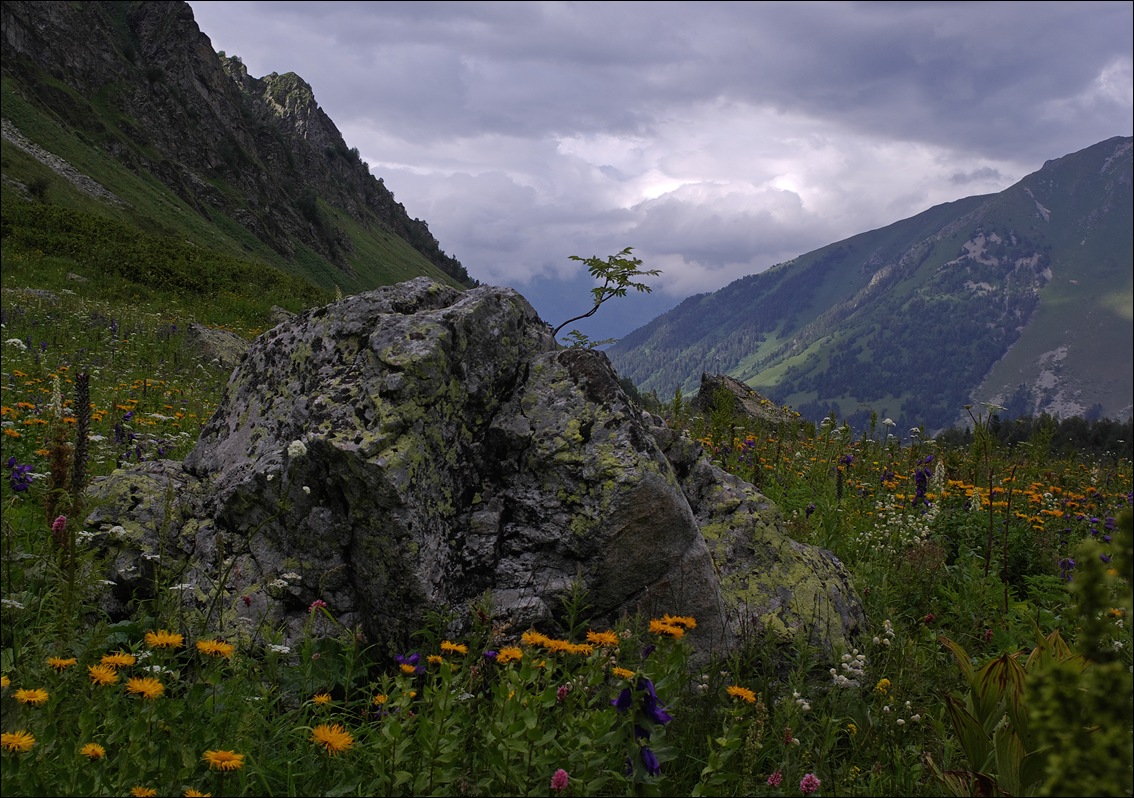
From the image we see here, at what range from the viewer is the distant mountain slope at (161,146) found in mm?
50719

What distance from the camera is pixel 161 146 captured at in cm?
7006

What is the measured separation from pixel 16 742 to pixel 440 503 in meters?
2.48

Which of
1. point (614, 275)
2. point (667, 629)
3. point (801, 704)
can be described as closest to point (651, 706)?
point (667, 629)

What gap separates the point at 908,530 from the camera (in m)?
7.05

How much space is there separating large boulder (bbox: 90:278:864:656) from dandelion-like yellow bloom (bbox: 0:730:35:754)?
5.28 feet

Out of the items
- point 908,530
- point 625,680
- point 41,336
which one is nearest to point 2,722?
point 625,680

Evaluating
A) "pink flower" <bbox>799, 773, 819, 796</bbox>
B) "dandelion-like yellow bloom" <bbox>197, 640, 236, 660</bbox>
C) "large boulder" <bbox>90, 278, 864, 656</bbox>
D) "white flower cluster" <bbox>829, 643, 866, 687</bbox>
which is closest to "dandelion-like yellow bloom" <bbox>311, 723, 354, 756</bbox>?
"dandelion-like yellow bloom" <bbox>197, 640, 236, 660</bbox>

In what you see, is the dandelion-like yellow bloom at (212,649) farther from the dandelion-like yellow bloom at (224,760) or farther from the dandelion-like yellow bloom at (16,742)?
the dandelion-like yellow bloom at (16,742)

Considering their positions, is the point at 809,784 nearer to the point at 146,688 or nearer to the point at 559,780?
the point at 559,780

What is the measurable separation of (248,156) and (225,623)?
90.1m

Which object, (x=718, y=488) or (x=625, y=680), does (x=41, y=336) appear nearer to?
(x=718, y=488)

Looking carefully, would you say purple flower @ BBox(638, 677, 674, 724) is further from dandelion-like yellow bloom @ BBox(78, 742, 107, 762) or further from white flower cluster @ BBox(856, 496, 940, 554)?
white flower cluster @ BBox(856, 496, 940, 554)

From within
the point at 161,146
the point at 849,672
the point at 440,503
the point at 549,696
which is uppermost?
the point at 161,146

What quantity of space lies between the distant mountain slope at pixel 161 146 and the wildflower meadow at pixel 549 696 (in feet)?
143
